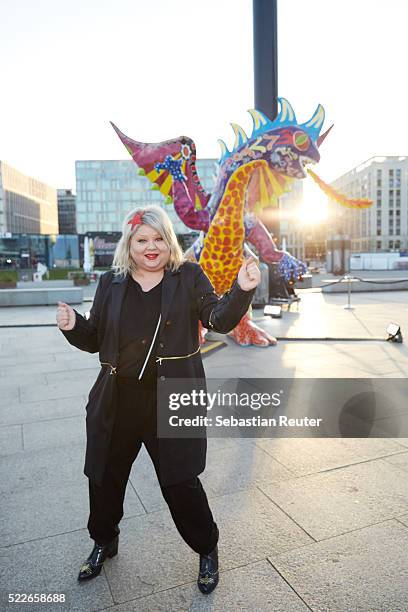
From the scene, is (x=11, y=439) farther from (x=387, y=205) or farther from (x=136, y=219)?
(x=387, y=205)

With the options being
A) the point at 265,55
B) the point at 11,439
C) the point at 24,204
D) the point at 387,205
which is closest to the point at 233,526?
the point at 11,439

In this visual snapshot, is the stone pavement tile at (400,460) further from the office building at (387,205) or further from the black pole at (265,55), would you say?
the office building at (387,205)

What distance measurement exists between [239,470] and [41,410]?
225 centimetres

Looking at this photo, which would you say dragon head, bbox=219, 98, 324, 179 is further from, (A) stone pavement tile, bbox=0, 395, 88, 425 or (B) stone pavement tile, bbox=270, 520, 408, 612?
(B) stone pavement tile, bbox=270, 520, 408, 612

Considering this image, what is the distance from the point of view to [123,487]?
225 centimetres

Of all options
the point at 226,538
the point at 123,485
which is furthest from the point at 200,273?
the point at 226,538

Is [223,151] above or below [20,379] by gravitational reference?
above

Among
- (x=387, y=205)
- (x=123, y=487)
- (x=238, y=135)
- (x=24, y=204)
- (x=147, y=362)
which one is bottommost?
(x=123, y=487)

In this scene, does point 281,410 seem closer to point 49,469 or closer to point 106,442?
point 49,469

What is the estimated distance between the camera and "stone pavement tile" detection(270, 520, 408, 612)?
1977mm

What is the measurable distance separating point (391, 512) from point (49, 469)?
2.23 metres

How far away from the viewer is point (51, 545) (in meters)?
2.40

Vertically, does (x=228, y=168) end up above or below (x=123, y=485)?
above

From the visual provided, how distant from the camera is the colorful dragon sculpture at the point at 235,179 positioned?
21.3 ft
